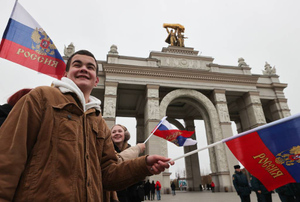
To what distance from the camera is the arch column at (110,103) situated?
552 inches

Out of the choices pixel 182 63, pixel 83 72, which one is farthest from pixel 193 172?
pixel 83 72

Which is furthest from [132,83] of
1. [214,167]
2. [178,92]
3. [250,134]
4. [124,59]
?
[250,134]

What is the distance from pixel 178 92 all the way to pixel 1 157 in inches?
614

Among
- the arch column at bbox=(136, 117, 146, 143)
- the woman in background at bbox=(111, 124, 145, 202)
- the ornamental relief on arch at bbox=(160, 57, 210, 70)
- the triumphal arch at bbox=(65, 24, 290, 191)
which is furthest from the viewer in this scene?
the arch column at bbox=(136, 117, 146, 143)

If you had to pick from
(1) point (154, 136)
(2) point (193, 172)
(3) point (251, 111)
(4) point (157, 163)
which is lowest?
(2) point (193, 172)

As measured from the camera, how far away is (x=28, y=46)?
13.5 ft

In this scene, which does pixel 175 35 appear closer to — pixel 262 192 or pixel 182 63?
pixel 182 63

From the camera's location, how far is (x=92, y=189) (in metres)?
1.27

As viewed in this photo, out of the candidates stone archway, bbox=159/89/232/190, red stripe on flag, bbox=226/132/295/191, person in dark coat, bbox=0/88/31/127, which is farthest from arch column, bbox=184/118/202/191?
person in dark coat, bbox=0/88/31/127

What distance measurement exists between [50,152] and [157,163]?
2.68 ft

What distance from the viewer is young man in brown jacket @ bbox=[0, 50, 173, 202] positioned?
1.04 m

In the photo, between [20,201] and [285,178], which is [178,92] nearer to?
[285,178]

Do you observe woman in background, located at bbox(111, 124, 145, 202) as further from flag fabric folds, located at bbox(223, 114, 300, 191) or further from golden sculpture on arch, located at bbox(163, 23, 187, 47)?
golden sculpture on arch, located at bbox(163, 23, 187, 47)

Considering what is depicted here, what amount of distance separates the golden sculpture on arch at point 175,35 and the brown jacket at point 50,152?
1926 centimetres
